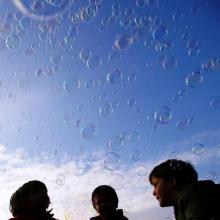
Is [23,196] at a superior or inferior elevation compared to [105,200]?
inferior

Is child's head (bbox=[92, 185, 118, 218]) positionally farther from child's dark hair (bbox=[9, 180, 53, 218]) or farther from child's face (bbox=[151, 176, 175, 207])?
child's face (bbox=[151, 176, 175, 207])

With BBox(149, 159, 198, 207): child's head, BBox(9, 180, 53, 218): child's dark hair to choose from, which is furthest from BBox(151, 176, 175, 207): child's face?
BBox(9, 180, 53, 218): child's dark hair

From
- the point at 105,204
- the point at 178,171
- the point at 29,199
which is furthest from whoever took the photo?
the point at 105,204

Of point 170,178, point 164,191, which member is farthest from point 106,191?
point 170,178

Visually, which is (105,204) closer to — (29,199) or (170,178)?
(29,199)

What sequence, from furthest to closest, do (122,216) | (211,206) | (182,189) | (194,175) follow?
(122,216), (194,175), (182,189), (211,206)

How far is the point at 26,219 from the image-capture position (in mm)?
5312

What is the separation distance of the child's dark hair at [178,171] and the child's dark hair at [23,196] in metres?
1.63

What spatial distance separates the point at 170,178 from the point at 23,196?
206 centimetres

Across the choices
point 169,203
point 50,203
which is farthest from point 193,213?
point 50,203

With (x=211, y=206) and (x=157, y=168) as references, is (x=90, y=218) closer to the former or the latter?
(x=157, y=168)

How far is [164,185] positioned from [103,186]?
2.49 metres

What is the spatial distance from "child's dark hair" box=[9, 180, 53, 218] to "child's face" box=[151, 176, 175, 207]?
157cm

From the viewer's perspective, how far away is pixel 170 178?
4.85 m
